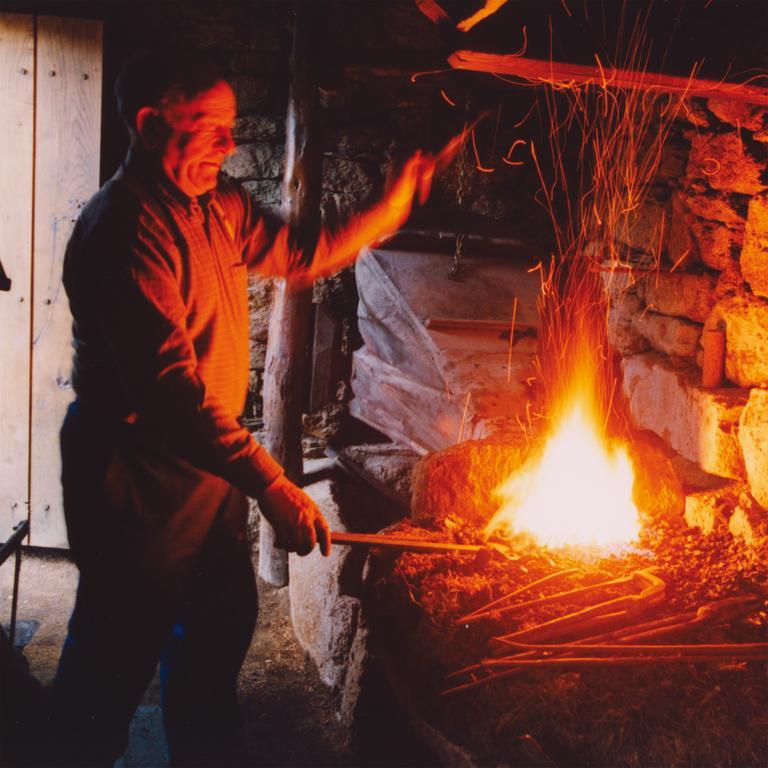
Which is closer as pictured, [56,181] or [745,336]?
[745,336]

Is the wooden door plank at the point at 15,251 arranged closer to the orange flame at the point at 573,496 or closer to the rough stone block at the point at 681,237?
the orange flame at the point at 573,496

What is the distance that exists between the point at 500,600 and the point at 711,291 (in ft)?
6.53

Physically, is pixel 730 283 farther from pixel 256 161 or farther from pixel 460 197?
pixel 256 161

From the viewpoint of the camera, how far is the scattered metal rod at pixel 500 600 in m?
2.63

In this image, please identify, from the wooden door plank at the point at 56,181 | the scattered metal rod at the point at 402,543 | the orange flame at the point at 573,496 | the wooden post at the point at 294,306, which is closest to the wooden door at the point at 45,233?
the wooden door plank at the point at 56,181

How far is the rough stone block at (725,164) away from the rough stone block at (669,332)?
703 millimetres

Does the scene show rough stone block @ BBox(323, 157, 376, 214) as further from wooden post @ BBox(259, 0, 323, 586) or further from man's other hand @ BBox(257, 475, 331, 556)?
man's other hand @ BBox(257, 475, 331, 556)

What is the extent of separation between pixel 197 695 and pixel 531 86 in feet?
14.3

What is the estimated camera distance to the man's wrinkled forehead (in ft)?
7.57

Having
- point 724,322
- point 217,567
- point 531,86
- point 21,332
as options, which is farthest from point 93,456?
point 531,86

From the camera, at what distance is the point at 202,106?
234 centimetres

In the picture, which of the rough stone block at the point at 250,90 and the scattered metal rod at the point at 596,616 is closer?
the scattered metal rod at the point at 596,616

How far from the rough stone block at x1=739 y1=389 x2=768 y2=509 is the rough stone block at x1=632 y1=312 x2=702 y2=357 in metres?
0.52

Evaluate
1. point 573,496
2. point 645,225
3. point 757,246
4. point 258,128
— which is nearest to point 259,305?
point 258,128
